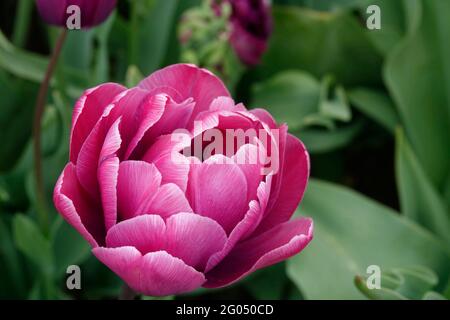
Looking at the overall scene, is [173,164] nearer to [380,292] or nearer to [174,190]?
[174,190]

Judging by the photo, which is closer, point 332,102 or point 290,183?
point 290,183

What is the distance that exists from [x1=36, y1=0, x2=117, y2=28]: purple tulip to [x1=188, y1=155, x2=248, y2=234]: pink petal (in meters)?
0.23

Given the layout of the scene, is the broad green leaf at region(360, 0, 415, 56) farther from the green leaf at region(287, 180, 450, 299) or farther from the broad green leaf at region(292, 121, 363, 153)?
the green leaf at region(287, 180, 450, 299)

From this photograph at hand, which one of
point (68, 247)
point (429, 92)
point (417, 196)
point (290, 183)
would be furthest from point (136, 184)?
point (429, 92)

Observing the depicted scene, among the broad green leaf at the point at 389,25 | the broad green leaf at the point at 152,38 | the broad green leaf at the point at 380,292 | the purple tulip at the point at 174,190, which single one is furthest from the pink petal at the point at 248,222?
the broad green leaf at the point at 389,25

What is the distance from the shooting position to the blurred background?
983 mm

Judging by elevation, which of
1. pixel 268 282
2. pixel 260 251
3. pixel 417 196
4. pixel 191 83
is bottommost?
pixel 268 282

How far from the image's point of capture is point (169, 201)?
1.80 feet

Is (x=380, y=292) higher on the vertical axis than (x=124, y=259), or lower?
lower

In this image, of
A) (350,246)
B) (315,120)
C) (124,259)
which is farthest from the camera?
(315,120)

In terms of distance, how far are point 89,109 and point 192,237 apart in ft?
0.40

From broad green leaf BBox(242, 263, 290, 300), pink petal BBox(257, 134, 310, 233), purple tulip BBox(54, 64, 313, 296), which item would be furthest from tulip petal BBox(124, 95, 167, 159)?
broad green leaf BBox(242, 263, 290, 300)

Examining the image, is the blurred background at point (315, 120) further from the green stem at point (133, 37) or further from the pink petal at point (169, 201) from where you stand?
the pink petal at point (169, 201)
